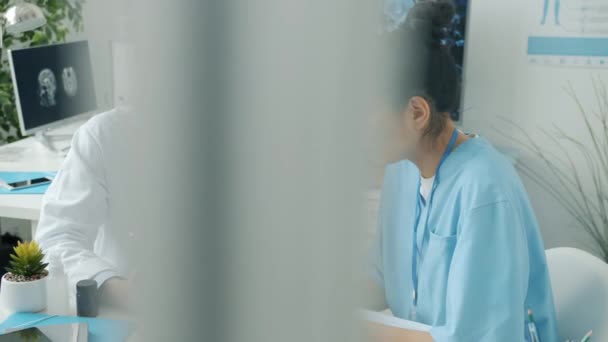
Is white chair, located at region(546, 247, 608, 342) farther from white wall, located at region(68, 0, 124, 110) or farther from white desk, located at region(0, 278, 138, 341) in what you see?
white wall, located at region(68, 0, 124, 110)

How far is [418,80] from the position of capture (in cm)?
13

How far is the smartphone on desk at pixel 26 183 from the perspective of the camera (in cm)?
210

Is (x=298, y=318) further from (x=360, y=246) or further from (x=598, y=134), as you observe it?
(x=598, y=134)

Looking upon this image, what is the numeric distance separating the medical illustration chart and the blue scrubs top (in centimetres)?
152

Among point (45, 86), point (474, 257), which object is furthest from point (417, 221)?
point (45, 86)

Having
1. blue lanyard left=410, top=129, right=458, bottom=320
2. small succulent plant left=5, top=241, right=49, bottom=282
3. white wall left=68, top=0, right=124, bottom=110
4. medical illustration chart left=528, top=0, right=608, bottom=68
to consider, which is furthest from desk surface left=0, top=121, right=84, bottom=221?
white wall left=68, top=0, right=124, bottom=110

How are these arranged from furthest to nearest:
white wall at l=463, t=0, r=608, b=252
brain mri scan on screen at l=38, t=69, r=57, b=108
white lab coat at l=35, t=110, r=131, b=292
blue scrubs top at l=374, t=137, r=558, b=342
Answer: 1. white wall at l=463, t=0, r=608, b=252
2. brain mri scan on screen at l=38, t=69, r=57, b=108
3. white lab coat at l=35, t=110, r=131, b=292
4. blue scrubs top at l=374, t=137, r=558, b=342

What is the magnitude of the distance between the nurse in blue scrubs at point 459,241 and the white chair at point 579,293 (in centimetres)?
6

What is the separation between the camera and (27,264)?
43.2 inches

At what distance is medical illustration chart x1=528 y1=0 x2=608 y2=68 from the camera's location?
7.75 ft

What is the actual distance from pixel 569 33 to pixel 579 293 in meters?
1.61

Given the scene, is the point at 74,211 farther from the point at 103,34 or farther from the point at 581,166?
the point at 581,166

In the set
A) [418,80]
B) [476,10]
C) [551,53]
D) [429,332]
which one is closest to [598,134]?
[551,53]

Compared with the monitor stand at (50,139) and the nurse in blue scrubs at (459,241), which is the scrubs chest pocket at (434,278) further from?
the monitor stand at (50,139)
